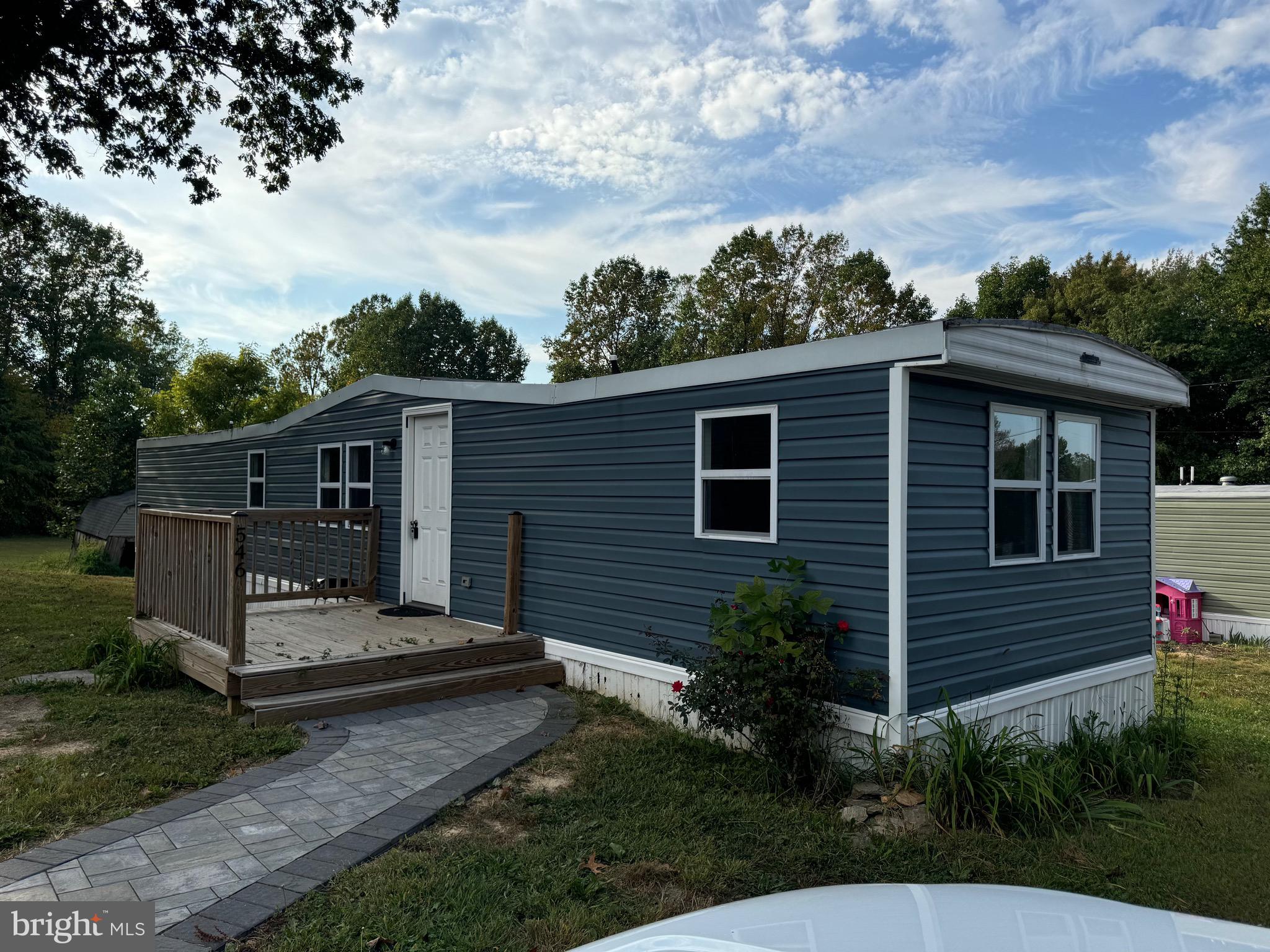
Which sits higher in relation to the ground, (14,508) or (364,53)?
(364,53)

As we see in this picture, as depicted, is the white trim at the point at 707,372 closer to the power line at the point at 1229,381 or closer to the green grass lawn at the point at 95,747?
the green grass lawn at the point at 95,747

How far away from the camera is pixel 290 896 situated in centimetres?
312

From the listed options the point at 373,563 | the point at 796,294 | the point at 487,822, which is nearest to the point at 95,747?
the point at 487,822

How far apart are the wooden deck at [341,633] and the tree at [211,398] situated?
14.5 meters

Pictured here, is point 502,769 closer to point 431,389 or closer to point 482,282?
point 431,389

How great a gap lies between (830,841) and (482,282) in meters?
32.8

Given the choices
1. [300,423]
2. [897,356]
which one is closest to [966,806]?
[897,356]

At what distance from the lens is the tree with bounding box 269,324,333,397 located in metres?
38.8

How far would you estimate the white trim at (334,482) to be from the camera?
972 cm

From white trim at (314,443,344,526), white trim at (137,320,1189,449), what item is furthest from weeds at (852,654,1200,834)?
white trim at (314,443,344,526)

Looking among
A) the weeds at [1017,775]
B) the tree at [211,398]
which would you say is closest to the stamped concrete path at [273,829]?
the weeds at [1017,775]

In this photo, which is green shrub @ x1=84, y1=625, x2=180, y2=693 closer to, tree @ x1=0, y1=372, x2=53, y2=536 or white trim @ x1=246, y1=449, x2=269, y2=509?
white trim @ x1=246, y1=449, x2=269, y2=509

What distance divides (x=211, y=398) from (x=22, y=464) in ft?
36.1

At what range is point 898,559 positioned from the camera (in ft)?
14.9
